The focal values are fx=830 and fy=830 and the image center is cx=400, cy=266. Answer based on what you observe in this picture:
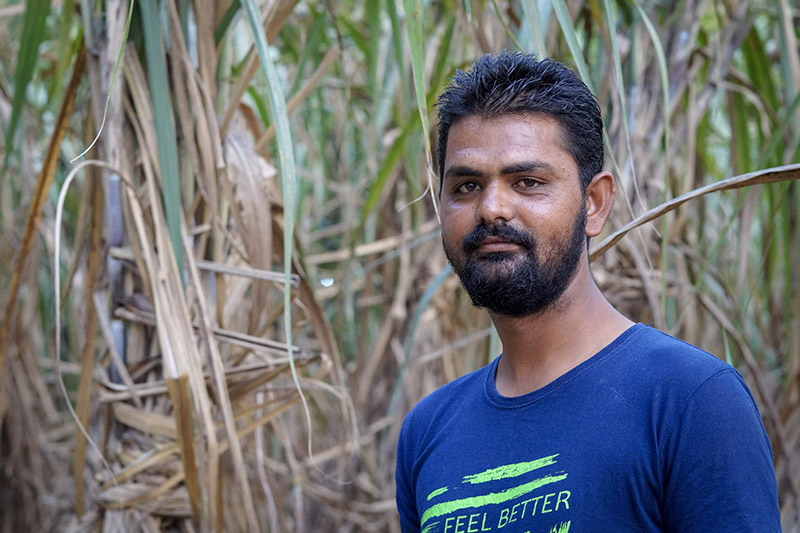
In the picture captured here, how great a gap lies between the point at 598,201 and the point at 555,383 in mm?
222

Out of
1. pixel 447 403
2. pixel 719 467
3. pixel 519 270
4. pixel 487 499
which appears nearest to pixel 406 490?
pixel 447 403

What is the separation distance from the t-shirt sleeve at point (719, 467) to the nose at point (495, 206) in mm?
261

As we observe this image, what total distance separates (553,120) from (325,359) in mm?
477

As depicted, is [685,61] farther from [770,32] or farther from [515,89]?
[515,89]

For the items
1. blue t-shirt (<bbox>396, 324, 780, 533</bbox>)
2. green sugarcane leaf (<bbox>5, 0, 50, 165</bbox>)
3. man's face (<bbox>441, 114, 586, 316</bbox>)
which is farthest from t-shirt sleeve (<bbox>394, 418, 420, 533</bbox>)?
green sugarcane leaf (<bbox>5, 0, 50, 165</bbox>)

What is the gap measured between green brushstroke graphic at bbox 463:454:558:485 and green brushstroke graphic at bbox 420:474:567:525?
1 cm

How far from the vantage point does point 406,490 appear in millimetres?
1072

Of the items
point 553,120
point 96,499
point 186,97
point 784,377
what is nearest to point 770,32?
point 784,377

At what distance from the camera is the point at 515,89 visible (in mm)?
903

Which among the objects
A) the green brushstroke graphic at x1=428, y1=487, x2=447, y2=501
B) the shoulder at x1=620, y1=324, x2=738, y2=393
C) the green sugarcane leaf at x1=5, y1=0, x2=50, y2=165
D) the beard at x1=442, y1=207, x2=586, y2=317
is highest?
the green sugarcane leaf at x1=5, y1=0, x2=50, y2=165

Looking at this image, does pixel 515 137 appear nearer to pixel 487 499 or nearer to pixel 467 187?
pixel 467 187

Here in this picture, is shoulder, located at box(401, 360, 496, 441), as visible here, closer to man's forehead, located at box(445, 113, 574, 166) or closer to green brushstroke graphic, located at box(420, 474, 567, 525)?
green brushstroke graphic, located at box(420, 474, 567, 525)

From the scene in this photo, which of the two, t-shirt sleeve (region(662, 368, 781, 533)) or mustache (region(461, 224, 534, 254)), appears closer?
t-shirt sleeve (region(662, 368, 781, 533))

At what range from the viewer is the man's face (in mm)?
870
